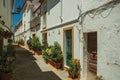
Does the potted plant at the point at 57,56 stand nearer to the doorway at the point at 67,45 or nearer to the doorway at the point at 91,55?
the doorway at the point at 67,45

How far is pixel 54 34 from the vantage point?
16.3 meters

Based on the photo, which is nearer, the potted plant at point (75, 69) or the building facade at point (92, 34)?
the building facade at point (92, 34)

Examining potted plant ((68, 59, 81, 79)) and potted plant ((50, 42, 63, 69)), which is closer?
potted plant ((68, 59, 81, 79))

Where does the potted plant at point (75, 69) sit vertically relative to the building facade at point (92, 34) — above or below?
below

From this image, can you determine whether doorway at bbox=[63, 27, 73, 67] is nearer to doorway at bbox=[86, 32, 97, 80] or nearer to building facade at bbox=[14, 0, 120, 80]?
building facade at bbox=[14, 0, 120, 80]

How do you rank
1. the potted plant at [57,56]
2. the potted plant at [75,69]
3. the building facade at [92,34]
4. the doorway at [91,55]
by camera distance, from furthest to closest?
the potted plant at [57,56]
the potted plant at [75,69]
the doorway at [91,55]
the building facade at [92,34]

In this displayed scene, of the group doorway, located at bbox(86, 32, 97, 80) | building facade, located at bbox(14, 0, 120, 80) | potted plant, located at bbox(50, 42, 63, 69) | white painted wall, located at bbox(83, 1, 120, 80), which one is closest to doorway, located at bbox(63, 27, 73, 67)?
building facade, located at bbox(14, 0, 120, 80)

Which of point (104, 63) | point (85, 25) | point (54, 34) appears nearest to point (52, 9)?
point (54, 34)

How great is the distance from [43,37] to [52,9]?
514 centimetres

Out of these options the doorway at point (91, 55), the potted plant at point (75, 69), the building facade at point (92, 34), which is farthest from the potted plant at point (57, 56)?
the doorway at point (91, 55)

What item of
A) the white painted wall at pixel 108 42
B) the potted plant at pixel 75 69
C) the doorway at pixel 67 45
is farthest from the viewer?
the doorway at pixel 67 45

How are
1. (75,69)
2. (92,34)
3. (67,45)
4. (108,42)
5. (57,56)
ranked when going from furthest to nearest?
(57,56), (67,45), (75,69), (92,34), (108,42)

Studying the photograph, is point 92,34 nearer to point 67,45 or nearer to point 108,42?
point 108,42

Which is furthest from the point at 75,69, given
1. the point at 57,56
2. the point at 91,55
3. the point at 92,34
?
the point at 57,56
